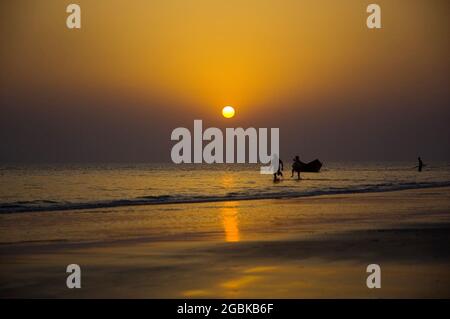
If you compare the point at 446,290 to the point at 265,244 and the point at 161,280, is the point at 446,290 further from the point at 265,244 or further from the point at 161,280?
the point at 265,244

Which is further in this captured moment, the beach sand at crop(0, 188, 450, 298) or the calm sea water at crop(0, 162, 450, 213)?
the calm sea water at crop(0, 162, 450, 213)

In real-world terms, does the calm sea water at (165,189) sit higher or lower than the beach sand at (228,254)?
lower

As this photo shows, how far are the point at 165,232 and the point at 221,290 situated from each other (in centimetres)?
859

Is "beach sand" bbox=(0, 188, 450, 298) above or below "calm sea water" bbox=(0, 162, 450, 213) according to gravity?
above

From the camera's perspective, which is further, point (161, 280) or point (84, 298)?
→ point (161, 280)

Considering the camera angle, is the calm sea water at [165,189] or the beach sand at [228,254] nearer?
the beach sand at [228,254]

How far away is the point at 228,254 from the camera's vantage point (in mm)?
14133

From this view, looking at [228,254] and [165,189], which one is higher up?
[228,254]

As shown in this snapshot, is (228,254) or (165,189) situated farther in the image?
(165,189)

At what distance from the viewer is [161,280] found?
11242 mm

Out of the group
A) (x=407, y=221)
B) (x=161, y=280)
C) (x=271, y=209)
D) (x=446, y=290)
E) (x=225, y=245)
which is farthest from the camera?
(x=271, y=209)

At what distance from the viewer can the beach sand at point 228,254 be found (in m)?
10.5

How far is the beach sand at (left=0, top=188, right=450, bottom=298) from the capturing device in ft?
34.5

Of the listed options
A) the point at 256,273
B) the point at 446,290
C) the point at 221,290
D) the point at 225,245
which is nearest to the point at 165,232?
the point at 225,245
